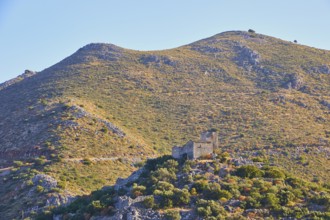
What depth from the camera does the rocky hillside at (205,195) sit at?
140 feet

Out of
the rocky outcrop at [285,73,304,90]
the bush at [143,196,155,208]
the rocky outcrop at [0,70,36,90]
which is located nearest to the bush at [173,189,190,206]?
the bush at [143,196,155,208]

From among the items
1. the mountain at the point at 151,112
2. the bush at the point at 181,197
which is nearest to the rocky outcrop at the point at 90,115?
the mountain at the point at 151,112

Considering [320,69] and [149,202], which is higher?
[320,69]

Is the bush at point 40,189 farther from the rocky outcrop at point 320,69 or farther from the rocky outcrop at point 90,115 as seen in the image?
the rocky outcrop at point 320,69

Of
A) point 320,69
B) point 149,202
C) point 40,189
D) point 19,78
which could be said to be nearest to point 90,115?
point 40,189

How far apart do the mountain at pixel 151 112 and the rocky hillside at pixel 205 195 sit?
24.6 feet


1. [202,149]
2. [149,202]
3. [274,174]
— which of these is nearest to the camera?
[149,202]

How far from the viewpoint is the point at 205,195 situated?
45406 mm

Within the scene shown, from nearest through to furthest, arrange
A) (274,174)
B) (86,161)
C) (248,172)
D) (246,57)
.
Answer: (248,172) → (274,174) → (86,161) → (246,57)

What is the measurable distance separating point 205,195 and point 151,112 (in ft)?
164

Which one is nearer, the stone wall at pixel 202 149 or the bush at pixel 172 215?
the bush at pixel 172 215

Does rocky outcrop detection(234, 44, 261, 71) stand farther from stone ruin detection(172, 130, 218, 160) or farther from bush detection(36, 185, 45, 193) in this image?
bush detection(36, 185, 45, 193)

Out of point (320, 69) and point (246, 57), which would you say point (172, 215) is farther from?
point (246, 57)

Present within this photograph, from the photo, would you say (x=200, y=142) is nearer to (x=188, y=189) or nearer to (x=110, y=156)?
(x=188, y=189)
